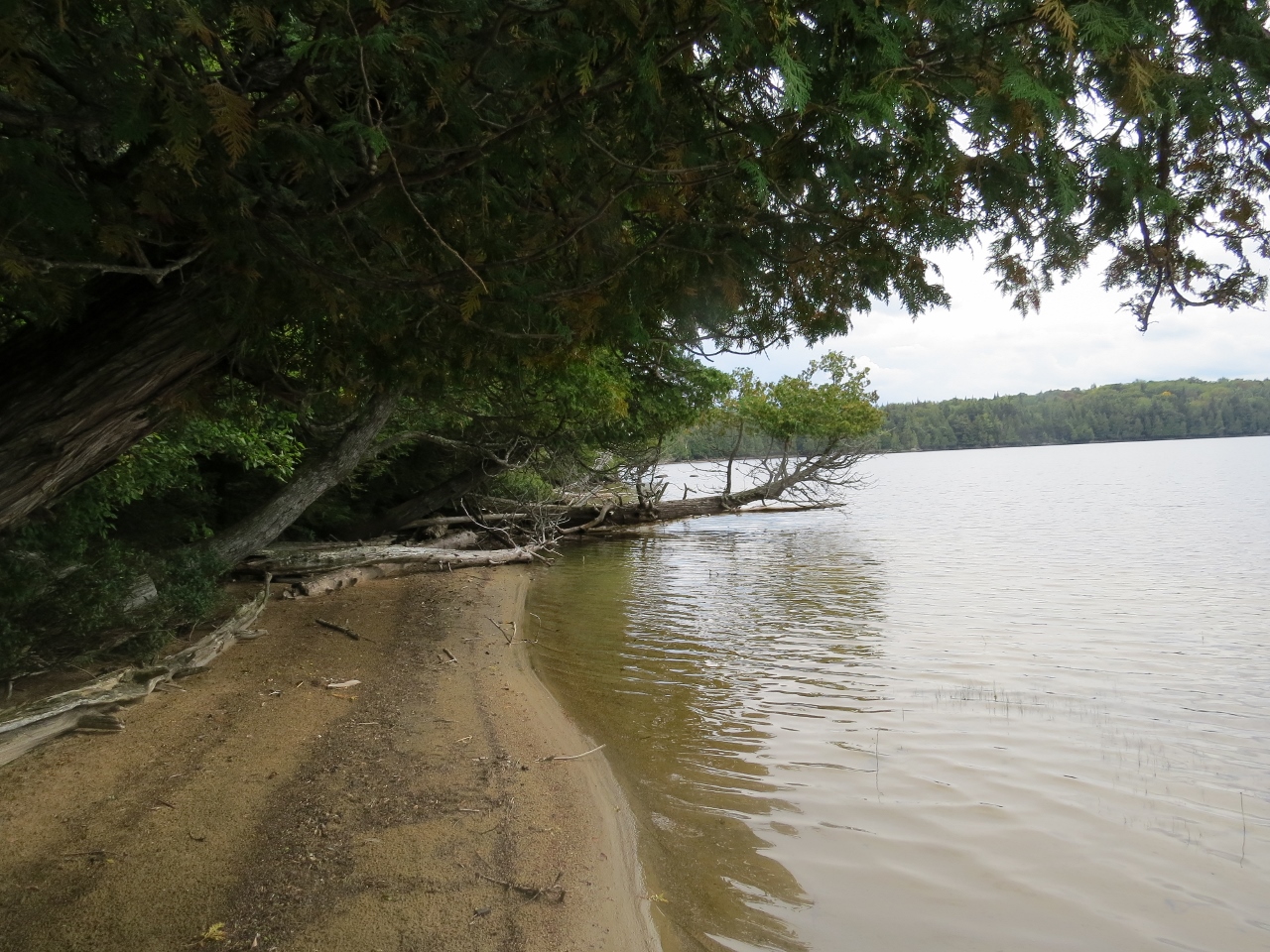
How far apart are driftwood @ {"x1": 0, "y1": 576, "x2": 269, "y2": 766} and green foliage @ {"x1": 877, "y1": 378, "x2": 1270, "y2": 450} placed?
71.8 meters

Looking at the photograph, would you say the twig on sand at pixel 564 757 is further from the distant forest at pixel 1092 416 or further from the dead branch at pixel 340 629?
the distant forest at pixel 1092 416

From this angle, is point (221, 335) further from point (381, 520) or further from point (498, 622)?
point (381, 520)

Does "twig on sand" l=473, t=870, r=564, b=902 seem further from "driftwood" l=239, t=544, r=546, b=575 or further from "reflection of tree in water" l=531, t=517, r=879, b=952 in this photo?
"driftwood" l=239, t=544, r=546, b=575

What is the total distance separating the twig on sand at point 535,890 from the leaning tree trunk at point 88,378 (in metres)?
2.81

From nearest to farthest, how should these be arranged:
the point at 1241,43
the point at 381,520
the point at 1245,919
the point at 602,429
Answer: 1. the point at 1241,43
2. the point at 1245,919
3. the point at 381,520
4. the point at 602,429

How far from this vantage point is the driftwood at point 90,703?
466 centimetres

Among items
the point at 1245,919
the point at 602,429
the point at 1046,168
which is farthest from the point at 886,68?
the point at 602,429

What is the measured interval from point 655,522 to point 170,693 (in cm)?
1943

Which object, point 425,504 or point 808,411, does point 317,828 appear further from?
point 808,411

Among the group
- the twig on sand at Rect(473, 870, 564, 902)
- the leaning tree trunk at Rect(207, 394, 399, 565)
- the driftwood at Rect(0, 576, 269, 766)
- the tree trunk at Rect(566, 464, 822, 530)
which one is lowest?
the twig on sand at Rect(473, 870, 564, 902)

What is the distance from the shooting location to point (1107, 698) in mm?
6754

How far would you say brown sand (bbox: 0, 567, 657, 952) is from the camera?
3.23 m

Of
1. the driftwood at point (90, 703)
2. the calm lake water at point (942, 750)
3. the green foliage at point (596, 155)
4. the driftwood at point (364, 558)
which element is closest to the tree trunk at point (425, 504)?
the driftwood at point (364, 558)

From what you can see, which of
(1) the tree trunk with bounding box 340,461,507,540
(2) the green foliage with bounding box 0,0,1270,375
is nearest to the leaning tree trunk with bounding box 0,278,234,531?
(2) the green foliage with bounding box 0,0,1270,375
